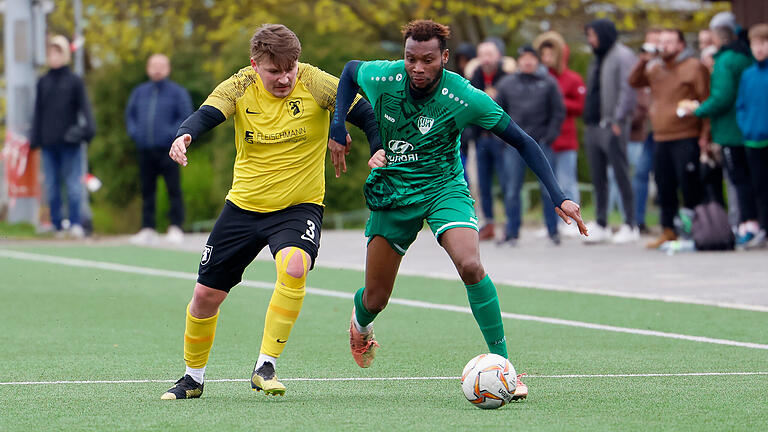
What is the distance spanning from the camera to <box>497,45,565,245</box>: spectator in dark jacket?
15227 mm

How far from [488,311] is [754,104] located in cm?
774

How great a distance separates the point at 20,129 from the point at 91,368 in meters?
12.9

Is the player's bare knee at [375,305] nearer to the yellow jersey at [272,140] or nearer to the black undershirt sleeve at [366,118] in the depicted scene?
the yellow jersey at [272,140]

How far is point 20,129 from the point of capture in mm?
19609

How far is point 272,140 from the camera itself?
6824 mm

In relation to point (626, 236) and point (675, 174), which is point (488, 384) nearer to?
point (675, 174)

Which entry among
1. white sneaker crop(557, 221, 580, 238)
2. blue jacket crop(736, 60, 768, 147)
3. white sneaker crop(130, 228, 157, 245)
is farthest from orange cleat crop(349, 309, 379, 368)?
white sneaker crop(130, 228, 157, 245)

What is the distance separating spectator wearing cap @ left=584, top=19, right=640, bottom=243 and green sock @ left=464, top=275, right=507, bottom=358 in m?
9.02

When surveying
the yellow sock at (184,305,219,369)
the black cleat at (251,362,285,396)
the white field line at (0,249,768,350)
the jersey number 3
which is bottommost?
the white field line at (0,249,768,350)

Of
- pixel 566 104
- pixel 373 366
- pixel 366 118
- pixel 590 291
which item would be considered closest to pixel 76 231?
pixel 566 104

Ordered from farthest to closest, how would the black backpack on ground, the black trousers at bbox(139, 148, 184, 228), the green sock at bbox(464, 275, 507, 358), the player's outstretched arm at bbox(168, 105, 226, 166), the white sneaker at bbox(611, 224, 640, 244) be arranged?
1. the black trousers at bbox(139, 148, 184, 228)
2. the white sneaker at bbox(611, 224, 640, 244)
3. the black backpack on ground
4. the green sock at bbox(464, 275, 507, 358)
5. the player's outstretched arm at bbox(168, 105, 226, 166)

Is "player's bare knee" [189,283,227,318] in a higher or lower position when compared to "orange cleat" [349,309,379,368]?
higher

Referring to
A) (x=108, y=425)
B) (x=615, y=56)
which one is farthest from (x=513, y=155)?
(x=108, y=425)

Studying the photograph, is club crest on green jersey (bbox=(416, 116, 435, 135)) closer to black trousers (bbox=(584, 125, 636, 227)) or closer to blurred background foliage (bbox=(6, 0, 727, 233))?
black trousers (bbox=(584, 125, 636, 227))
